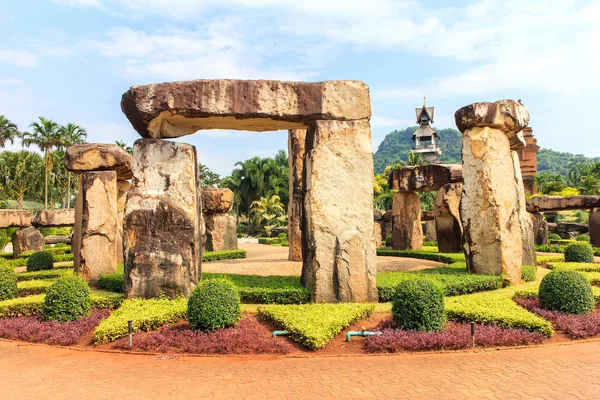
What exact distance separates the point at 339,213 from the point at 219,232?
1296 centimetres

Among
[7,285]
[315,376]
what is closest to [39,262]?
[7,285]

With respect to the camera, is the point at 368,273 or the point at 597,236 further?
the point at 597,236

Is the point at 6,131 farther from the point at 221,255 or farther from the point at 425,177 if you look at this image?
the point at 425,177

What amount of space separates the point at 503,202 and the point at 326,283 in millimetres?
4989

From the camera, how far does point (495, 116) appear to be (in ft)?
35.9

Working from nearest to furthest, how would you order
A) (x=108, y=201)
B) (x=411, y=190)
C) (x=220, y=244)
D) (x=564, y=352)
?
1. (x=564, y=352)
2. (x=108, y=201)
3. (x=411, y=190)
4. (x=220, y=244)

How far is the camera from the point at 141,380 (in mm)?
5629

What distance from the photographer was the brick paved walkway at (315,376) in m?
5.07

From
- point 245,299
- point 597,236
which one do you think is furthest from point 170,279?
point 597,236

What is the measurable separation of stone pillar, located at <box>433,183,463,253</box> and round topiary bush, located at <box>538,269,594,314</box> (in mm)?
9502

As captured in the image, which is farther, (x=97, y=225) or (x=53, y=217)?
(x=53, y=217)

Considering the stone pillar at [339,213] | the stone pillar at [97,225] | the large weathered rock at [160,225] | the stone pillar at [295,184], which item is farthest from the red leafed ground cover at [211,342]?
the stone pillar at [295,184]

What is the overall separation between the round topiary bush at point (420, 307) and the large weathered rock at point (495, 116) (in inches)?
214

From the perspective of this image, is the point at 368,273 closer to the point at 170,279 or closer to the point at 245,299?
the point at 245,299
